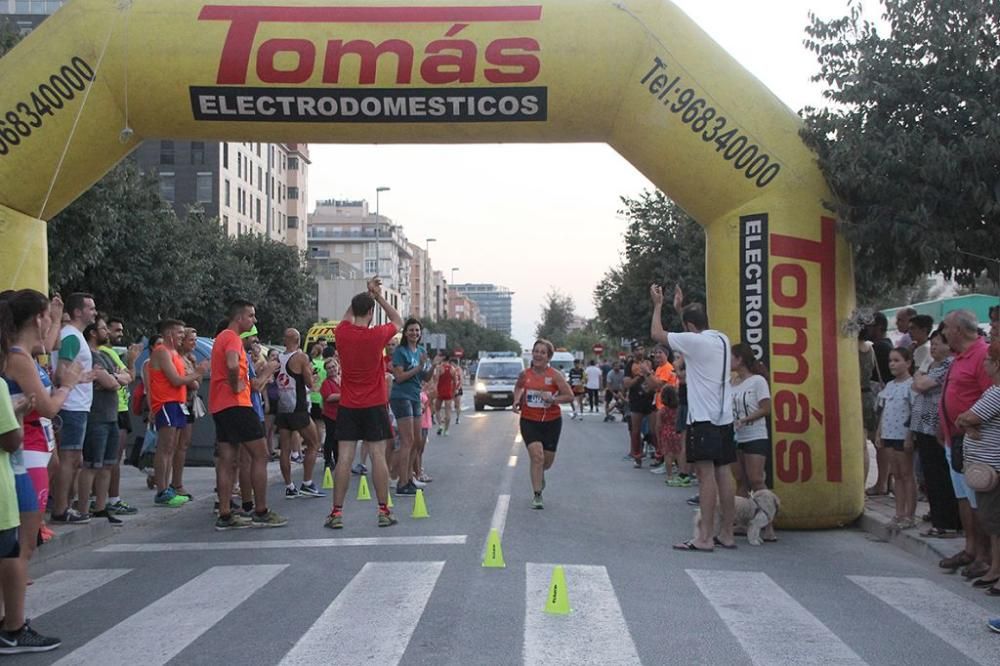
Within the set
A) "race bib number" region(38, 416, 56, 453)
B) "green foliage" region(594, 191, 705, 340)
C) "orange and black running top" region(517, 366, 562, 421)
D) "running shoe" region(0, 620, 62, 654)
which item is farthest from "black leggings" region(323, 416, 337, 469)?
"green foliage" region(594, 191, 705, 340)

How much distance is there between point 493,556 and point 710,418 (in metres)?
2.34

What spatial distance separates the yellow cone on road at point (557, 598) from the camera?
598 cm

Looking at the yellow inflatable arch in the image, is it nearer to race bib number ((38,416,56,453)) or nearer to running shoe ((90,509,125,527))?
running shoe ((90,509,125,527))

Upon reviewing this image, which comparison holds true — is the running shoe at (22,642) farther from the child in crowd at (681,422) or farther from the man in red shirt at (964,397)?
the child in crowd at (681,422)

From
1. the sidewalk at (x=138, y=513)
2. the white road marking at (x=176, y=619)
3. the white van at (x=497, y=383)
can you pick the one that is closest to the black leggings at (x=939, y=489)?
the white road marking at (x=176, y=619)

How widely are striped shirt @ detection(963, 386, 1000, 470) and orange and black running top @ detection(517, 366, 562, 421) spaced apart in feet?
15.8

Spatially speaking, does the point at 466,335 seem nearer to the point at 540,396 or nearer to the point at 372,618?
the point at 540,396

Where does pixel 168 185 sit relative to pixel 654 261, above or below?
above

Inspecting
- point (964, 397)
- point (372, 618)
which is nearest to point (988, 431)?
point (964, 397)

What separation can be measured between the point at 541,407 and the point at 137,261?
68.1 feet

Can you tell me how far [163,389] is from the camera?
35.5ft

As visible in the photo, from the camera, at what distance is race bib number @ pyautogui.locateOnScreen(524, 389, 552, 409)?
10.9m

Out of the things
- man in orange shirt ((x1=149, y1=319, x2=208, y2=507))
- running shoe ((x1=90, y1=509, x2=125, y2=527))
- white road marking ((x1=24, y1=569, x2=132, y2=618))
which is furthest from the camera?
man in orange shirt ((x1=149, y1=319, x2=208, y2=507))

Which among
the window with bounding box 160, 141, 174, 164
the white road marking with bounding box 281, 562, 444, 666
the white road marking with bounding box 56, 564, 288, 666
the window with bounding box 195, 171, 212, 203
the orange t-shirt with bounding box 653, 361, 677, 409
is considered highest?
the window with bounding box 160, 141, 174, 164
